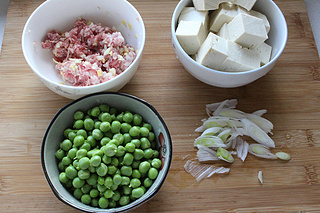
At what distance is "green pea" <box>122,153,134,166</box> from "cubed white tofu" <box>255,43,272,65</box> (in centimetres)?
67

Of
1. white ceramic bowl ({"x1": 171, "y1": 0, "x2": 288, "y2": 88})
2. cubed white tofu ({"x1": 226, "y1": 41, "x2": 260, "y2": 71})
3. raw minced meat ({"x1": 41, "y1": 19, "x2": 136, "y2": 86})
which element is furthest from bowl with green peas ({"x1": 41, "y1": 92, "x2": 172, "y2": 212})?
cubed white tofu ({"x1": 226, "y1": 41, "x2": 260, "y2": 71})

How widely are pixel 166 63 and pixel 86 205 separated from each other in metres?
0.74

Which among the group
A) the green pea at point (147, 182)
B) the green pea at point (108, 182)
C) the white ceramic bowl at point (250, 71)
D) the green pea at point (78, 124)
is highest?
the white ceramic bowl at point (250, 71)

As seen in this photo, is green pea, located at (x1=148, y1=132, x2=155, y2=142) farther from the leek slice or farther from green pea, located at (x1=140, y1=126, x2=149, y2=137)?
the leek slice

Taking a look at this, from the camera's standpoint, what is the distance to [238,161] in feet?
4.62

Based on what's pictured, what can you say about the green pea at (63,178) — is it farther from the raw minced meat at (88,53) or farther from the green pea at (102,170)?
the raw minced meat at (88,53)

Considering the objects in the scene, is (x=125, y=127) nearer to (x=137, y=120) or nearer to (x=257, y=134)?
(x=137, y=120)

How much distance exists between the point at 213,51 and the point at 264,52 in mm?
261

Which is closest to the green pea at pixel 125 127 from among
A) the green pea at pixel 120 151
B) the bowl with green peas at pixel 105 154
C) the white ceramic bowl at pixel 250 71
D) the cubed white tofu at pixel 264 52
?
the bowl with green peas at pixel 105 154

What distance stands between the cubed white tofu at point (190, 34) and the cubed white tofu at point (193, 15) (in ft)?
0.15

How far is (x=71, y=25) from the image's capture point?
1555mm

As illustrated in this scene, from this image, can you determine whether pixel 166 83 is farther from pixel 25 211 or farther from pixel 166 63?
pixel 25 211

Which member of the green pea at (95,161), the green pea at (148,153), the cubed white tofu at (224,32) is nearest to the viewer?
the green pea at (95,161)

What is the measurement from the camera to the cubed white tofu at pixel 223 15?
1.38 metres
